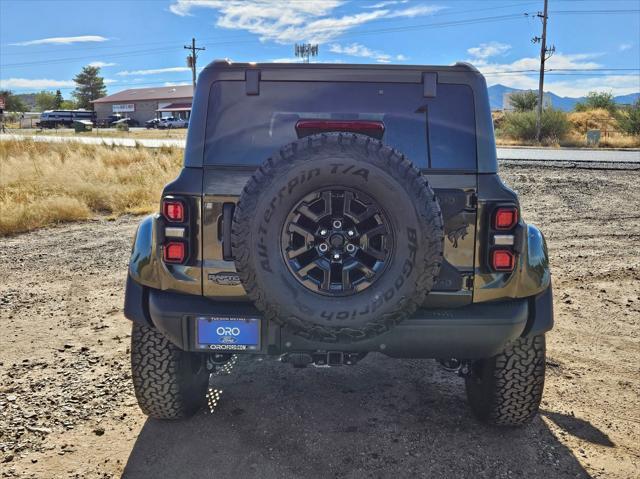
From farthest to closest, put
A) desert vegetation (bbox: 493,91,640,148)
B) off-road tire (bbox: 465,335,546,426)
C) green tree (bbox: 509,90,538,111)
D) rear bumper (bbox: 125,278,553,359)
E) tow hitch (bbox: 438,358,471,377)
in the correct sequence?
green tree (bbox: 509,90,538,111) → desert vegetation (bbox: 493,91,640,148) → tow hitch (bbox: 438,358,471,377) → off-road tire (bbox: 465,335,546,426) → rear bumper (bbox: 125,278,553,359)

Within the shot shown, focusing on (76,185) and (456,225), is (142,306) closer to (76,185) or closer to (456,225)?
(456,225)

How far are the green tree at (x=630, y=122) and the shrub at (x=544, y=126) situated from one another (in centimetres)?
345

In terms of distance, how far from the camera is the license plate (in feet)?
8.42

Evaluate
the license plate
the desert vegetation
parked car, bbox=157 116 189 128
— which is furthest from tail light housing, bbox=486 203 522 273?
parked car, bbox=157 116 189 128

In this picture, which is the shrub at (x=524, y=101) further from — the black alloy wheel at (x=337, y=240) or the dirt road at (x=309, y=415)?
the black alloy wheel at (x=337, y=240)

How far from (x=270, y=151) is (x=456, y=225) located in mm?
960

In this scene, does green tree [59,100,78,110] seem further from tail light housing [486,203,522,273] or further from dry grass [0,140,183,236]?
tail light housing [486,203,522,273]

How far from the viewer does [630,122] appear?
115ft

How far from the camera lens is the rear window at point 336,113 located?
271cm

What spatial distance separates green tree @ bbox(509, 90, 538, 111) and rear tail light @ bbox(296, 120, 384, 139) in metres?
53.3

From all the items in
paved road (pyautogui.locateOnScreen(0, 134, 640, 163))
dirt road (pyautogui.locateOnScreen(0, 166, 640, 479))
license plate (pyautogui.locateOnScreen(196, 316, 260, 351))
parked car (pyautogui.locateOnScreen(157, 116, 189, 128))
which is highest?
parked car (pyautogui.locateOnScreen(157, 116, 189, 128))

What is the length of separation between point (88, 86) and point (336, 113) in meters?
112

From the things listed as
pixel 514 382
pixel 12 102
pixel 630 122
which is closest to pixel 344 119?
pixel 514 382

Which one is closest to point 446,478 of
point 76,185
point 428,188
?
point 428,188
